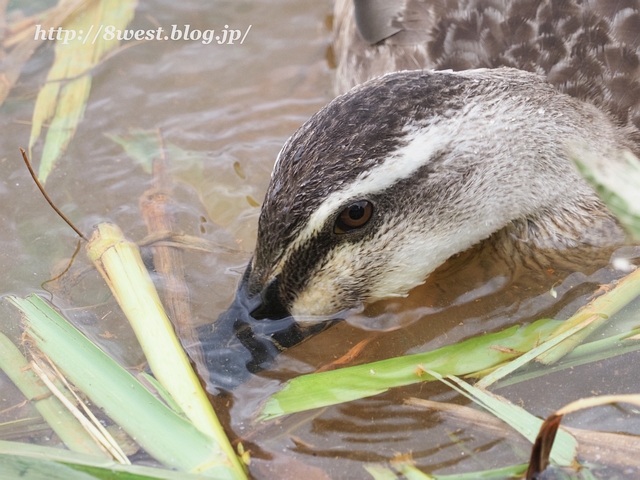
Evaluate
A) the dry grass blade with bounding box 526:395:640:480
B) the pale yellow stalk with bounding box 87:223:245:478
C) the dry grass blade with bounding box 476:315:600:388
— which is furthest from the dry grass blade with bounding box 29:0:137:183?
the dry grass blade with bounding box 526:395:640:480

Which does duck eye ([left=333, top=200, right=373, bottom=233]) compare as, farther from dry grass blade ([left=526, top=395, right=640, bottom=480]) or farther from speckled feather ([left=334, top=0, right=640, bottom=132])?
speckled feather ([left=334, top=0, right=640, bottom=132])

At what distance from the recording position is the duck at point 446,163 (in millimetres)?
2621

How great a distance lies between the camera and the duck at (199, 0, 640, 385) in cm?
262

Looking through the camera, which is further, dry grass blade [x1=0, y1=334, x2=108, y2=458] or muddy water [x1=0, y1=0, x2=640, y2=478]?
muddy water [x1=0, y1=0, x2=640, y2=478]

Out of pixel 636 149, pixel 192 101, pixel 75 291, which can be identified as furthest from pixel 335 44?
pixel 75 291

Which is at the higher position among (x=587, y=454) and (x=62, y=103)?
A: (x=62, y=103)

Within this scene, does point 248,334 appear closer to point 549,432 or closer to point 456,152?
point 456,152

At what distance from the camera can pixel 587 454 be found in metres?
2.41

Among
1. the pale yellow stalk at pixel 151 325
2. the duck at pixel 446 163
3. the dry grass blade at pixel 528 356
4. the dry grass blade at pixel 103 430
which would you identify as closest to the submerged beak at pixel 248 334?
the duck at pixel 446 163

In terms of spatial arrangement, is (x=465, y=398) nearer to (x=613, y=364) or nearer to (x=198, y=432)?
(x=613, y=364)

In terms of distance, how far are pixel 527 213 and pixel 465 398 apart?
95 centimetres

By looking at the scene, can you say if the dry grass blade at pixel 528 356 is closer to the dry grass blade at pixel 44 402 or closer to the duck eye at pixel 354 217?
the duck eye at pixel 354 217

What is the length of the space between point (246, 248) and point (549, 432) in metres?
1.79

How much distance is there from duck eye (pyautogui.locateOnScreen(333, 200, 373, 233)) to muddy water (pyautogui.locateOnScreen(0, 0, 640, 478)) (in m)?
0.56
